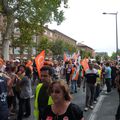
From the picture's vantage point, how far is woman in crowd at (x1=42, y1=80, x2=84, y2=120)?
3.60m

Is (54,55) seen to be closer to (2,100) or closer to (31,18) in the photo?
(31,18)

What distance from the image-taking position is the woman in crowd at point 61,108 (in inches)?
142

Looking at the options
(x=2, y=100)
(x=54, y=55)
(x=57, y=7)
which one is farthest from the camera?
(x=54, y=55)

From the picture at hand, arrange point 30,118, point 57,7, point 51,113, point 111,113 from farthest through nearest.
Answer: point 57,7 < point 111,113 < point 30,118 < point 51,113

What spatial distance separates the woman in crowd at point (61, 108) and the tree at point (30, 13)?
91.3ft

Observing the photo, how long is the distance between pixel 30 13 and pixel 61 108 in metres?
28.3

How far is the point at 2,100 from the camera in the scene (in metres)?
5.82

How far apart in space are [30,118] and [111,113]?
8.38 ft

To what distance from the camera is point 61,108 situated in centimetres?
363

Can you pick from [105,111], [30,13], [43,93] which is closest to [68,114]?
[43,93]

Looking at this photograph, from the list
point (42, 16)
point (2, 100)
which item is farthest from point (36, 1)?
point (2, 100)

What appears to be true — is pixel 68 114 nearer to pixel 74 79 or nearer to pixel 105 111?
pixel 105 111

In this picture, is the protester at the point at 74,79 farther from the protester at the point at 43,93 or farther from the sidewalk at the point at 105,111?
the protester at the point at 43,93

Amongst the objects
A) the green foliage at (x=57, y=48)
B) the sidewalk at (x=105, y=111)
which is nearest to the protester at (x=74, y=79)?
the sidewalk at (x=105, y=111)
